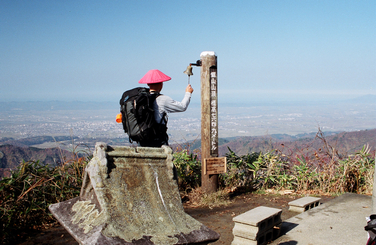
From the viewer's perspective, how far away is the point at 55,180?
568 centimetres

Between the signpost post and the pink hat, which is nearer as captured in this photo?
the pink hat

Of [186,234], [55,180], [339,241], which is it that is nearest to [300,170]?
[339,241]

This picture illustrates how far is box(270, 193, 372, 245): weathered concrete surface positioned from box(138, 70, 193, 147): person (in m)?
2.04

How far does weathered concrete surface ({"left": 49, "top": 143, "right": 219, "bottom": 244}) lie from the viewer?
2336 millimetres

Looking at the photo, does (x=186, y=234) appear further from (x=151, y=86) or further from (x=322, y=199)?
(x=322, y=199)

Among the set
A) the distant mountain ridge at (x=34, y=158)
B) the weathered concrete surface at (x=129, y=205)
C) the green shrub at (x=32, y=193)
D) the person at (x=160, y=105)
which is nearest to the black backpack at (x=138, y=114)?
the person at (x=160, y=105)

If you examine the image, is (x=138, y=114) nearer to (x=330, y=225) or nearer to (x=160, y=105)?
(x=160, y=105)

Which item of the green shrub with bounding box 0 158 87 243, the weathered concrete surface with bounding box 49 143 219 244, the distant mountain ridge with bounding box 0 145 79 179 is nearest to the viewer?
the weathered concrete surface with bounding box 49 143 219 244

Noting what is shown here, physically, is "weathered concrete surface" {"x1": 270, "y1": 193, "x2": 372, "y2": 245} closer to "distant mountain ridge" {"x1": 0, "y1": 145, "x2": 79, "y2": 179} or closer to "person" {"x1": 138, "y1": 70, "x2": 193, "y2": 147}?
"person" {"x1": 138, "y1": 70, "x2": 193, "y2": 147}

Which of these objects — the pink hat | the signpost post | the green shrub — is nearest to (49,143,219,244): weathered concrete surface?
the pink hat

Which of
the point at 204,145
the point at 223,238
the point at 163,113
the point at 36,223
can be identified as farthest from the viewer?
the point at 204,145

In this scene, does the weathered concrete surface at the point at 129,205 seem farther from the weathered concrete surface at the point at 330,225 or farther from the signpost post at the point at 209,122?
the signpost post at the point at 209,122

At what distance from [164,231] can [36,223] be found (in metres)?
3.47

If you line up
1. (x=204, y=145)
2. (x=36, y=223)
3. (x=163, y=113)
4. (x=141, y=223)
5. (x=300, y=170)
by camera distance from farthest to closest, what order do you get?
(x=300, y=170)
(x=204, y=145)
(x=36, y=223)
(x=163, y=113)
(x=141, y=223)
